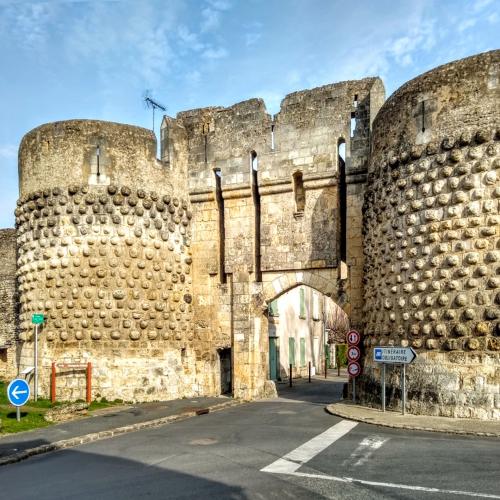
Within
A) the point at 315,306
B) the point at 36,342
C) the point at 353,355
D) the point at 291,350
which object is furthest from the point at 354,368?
the point at 315,306

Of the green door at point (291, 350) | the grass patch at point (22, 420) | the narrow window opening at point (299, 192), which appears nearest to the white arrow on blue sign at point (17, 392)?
the grass patch at point (22, 420)

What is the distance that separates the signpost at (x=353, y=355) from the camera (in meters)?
13.7

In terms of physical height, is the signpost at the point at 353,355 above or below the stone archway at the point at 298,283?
below

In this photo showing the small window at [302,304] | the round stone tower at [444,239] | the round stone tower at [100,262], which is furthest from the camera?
the small window at [302,304]

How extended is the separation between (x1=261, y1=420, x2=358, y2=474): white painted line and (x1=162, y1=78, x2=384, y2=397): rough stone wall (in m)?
4.53

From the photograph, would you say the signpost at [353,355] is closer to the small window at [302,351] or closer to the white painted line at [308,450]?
the white painted line at [308,450]

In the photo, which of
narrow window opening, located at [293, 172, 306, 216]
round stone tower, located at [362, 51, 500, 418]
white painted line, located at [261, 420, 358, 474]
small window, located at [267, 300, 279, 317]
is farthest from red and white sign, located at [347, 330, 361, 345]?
small window, located at [267, 300, 279, 317]

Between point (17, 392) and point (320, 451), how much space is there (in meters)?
5.24

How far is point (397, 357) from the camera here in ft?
38.1

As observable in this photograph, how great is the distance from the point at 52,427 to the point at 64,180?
6312 millimetres

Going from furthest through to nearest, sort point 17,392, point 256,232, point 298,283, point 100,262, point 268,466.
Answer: point 256,232
point 298,283
point 100,262
point 17,392
point 268,466

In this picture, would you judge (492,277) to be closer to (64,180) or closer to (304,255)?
(304,255)

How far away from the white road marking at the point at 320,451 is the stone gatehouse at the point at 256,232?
2382mm

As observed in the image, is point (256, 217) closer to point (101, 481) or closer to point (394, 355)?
point (394, 355)
